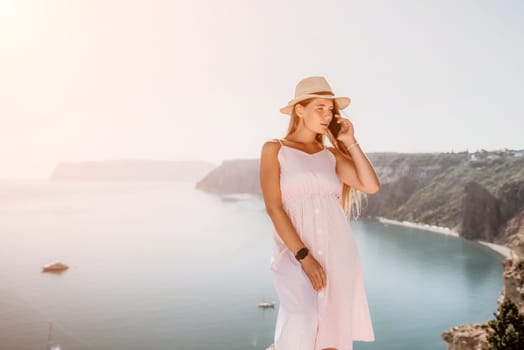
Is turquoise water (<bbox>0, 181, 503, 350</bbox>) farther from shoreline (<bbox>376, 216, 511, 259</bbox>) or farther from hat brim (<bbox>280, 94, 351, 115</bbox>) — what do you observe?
hat brim (<bbox>280, 94, 351, 115</bbox>)

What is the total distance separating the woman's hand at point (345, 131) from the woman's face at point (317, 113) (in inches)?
5.8

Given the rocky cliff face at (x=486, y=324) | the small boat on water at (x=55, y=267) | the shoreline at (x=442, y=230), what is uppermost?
the shoreline at (x=442, y=230)

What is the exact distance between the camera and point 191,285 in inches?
2756

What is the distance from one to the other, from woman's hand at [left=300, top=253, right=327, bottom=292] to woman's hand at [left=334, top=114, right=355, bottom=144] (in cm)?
82

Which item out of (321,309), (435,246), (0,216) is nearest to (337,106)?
(321,309)

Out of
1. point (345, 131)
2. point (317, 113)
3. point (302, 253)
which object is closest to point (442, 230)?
point (345, 131)

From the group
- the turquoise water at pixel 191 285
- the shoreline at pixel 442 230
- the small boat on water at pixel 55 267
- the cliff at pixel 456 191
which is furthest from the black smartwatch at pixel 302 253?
the cliff at pixel 456 191

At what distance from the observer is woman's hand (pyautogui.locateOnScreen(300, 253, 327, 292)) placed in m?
2.60

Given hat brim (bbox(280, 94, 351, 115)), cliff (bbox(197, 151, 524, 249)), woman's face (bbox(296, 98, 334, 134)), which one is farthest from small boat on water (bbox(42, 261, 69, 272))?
woman's face (bbox(296, 98, 334, 134))

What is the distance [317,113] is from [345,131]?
280mm

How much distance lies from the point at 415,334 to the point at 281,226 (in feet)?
175

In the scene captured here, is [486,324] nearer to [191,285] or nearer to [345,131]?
[345,131]

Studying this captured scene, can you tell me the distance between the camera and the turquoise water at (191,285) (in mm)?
50938

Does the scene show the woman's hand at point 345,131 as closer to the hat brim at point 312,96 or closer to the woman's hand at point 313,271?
the hat brim at point 312,96
